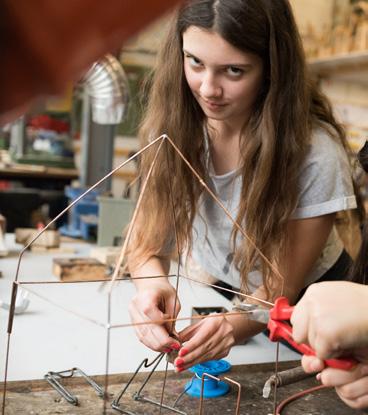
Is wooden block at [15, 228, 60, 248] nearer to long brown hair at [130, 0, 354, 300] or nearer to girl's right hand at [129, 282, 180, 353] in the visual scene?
long brown hair at [130, 0, 354, 300]

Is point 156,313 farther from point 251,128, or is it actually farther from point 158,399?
point 251,128

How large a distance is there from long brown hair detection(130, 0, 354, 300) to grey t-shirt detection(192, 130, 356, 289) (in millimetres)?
26

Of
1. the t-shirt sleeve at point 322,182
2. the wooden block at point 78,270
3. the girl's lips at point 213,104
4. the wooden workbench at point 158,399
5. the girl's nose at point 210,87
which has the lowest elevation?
the wooden block at point 78,270

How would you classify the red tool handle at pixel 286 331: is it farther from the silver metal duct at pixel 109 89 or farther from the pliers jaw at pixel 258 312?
the silver metal duct at pixel 109 89

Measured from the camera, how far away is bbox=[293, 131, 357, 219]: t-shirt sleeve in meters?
1.07

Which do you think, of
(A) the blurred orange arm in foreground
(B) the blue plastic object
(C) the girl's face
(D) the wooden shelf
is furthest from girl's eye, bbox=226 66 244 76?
(D) the wooden shelf

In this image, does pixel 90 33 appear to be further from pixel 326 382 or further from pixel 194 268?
pixel 194 268

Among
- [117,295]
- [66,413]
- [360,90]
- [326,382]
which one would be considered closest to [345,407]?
[326,382]

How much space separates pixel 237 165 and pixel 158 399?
50cm

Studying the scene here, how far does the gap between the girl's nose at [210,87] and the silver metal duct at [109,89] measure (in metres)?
0.99

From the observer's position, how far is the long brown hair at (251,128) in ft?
3.13

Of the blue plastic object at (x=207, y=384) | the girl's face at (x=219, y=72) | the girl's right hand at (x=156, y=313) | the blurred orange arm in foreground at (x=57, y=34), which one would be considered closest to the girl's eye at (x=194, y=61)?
the girl's face at (x=219, y=72)

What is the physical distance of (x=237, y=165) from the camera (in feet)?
3.78

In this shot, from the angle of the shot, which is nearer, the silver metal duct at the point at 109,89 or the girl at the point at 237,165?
the girl at the point at 237,165
